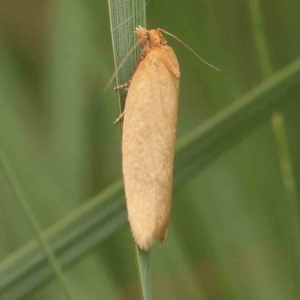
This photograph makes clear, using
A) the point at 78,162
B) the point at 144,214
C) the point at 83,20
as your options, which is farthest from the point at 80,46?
the point at 144,214

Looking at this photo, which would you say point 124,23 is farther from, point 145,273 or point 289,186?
point 289,186

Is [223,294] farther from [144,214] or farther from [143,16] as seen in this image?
[143,16]

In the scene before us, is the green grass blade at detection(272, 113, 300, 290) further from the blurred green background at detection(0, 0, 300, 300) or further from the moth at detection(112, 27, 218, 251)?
the moth at detection(112, 27, 218, 251)

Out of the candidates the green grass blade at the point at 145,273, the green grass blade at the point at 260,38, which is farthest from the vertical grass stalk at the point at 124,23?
the green grass blade at the point at 260,38

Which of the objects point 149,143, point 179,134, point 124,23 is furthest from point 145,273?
point 179,134

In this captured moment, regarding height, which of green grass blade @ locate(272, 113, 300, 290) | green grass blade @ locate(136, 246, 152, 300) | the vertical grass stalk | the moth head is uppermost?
the moth head

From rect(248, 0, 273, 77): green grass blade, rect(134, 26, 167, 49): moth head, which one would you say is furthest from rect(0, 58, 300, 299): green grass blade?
rect(134, 26, 167, 49): moth head

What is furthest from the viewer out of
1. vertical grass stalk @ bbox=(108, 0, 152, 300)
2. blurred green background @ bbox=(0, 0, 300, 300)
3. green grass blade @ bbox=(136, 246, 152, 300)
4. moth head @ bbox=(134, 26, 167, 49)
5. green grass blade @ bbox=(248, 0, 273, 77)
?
blurred green background @ bbox=(0, 0, 300, 300)
